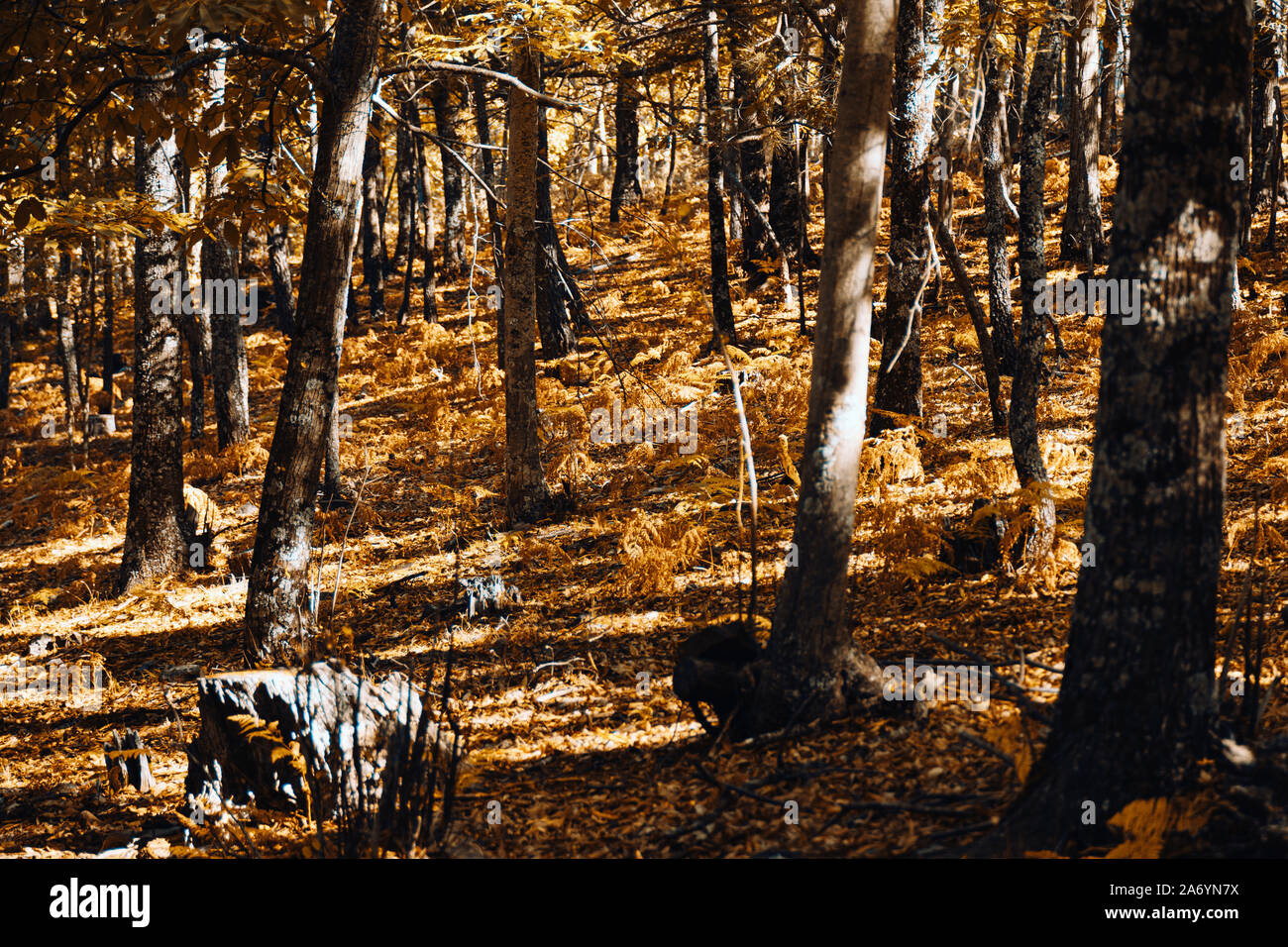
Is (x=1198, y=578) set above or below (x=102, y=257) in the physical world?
below

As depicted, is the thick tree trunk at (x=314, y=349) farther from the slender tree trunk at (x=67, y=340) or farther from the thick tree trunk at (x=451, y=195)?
the slender tree trunk at (x=67, y=340)

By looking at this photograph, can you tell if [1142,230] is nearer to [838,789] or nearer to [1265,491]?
[838,789]

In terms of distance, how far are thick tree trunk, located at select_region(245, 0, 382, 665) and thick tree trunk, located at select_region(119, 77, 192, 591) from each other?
4.21 m

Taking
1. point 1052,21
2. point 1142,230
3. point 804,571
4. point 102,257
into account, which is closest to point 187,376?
point 102,257

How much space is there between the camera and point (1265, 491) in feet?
24.8

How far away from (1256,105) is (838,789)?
50.1ft

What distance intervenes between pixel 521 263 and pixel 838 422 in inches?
217

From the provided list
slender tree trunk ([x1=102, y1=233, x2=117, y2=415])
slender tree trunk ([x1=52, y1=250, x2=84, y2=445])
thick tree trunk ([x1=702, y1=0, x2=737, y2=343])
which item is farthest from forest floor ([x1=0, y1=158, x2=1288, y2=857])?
slender tree trunk ([x1=102, y1=233, x2=117, y2=415])

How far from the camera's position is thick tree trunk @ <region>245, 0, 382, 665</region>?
6.24m

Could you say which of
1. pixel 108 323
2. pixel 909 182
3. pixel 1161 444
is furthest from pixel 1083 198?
pixel 108 323

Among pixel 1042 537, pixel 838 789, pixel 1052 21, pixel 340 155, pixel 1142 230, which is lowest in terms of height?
pixel 838 789

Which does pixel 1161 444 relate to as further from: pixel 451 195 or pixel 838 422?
pixel 451 195

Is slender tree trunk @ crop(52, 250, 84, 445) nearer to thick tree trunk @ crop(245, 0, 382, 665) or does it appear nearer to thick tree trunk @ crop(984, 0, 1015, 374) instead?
thick tree trunk @ crop(245, 0, 382, 665)

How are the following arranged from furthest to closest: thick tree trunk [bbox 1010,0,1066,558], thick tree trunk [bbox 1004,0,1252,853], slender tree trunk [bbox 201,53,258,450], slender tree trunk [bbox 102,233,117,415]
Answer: slender tree trunk [bbox 102,233,117,415] → slender tree trunk [bbox 201,53,258,450] → thick tree trunk [bbox 1010,0,1066,558] → thick tree trunk [bbox 1004,0,1252,853]
